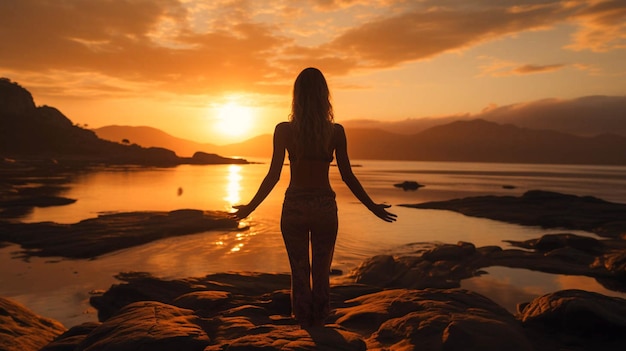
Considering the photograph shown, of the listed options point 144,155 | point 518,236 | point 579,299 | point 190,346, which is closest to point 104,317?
point 190,346

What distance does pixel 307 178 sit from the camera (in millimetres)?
5176

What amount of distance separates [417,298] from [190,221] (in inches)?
861

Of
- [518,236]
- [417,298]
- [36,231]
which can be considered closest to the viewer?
[417,298]

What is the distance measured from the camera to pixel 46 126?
5778 inches

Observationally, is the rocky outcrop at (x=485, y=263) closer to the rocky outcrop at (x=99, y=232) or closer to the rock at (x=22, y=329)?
the rocky outcrop at (x=99, y=232)

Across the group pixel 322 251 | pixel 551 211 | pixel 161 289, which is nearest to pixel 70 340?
pixel 322 251

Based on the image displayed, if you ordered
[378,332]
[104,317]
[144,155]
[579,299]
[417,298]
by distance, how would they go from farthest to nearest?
[144,155] → [104,317] → [417,298] → [579,299] → [378,332]

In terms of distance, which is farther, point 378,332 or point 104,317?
point 104,317

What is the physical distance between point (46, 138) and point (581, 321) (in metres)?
167

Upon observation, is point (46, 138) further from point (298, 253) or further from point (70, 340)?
point (298, 253)

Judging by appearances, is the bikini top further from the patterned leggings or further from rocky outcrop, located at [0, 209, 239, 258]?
rocky outcrop, located at [0, 209, 239, 258]

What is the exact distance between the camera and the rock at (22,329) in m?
7.12

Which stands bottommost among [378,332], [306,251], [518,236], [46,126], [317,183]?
[518,236]

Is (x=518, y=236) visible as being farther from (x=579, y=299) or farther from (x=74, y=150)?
(x=74, y=150)
